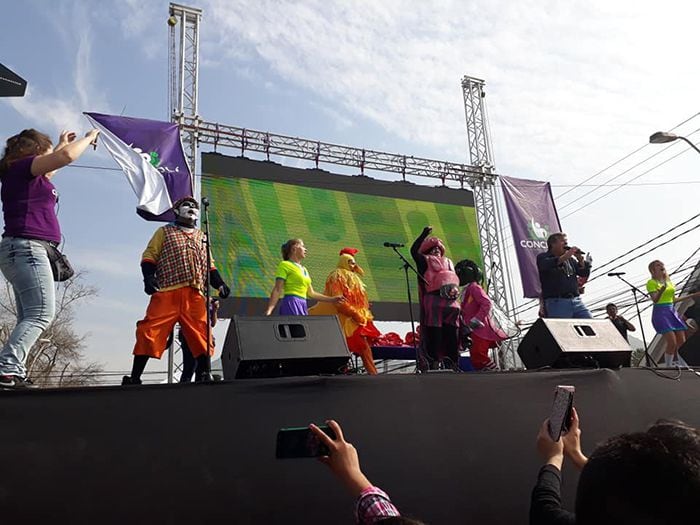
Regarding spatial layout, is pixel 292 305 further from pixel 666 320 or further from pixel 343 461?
pixel 666 320

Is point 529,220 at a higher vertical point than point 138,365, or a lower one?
higher

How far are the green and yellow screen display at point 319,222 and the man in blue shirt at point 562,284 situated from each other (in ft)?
17.2

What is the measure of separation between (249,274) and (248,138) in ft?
8.42

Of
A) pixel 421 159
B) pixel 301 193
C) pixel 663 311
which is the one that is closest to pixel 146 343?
pixel 663 311

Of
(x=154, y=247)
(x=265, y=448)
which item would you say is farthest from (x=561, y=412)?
(x=154, y=247)

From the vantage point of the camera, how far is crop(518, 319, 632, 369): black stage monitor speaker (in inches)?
140

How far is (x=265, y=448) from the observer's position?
240 centimetres

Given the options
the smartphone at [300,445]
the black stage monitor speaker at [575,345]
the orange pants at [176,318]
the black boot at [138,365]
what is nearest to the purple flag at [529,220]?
the black stage monitor speaker at [575,345]

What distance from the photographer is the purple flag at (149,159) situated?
754cm

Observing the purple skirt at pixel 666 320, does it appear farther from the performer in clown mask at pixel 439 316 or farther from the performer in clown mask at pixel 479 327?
the performer in clown mask at pixel 439 316

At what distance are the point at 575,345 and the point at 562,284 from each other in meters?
1.36

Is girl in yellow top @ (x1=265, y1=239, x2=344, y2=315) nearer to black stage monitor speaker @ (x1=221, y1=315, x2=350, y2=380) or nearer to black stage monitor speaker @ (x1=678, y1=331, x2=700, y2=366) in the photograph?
black stage monitor speaker @ (x1=221, y1=315, x2=350, y2=380)

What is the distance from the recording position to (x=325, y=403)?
260cm

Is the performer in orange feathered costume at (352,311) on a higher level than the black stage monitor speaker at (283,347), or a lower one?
higher
